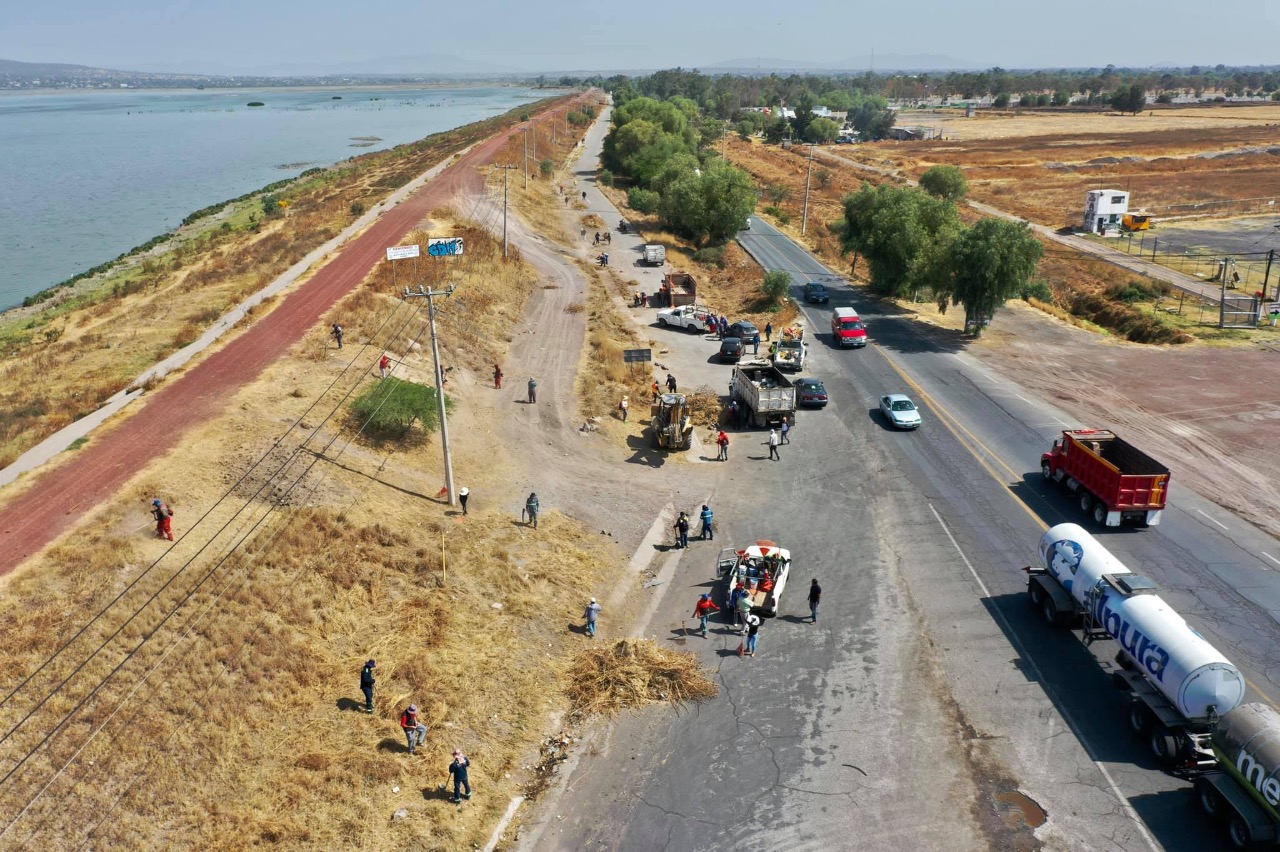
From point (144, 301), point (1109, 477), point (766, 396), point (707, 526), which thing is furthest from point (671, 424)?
point (144, 301)

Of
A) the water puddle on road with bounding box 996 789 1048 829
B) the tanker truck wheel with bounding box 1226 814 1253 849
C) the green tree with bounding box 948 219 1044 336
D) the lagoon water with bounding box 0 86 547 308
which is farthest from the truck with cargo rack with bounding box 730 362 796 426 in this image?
the lagoon water with bounding box 0 86 547 308

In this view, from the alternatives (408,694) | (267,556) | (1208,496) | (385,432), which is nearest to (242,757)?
(408,694)

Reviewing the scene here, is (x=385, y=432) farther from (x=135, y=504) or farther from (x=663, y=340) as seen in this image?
(x=663, y=340)

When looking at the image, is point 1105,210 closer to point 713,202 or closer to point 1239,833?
point 713,202

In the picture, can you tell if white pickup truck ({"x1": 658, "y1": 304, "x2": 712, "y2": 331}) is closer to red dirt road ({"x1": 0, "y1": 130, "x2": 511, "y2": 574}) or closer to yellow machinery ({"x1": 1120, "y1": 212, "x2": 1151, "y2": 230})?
red dirt road ({"x1": 0, "y1": 130, "x2": 511, "y2": 574})

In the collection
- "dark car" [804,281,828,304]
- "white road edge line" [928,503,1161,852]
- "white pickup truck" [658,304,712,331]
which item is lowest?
"white road edge line" [928,503,1161,852]
